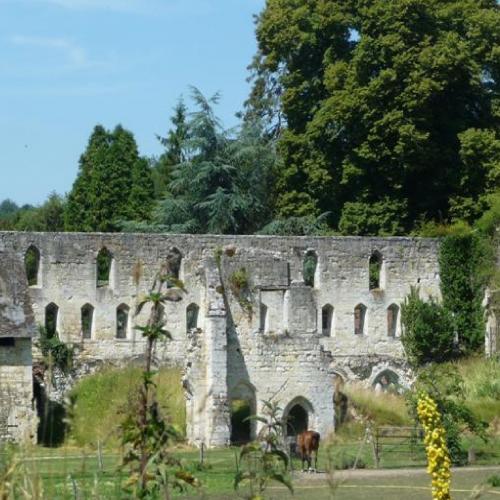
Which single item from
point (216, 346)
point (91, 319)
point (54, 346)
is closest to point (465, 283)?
point (216, 346)

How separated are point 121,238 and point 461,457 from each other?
14.7 m

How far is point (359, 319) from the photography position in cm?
4709

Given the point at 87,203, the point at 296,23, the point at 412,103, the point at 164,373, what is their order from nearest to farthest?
the point at 164,373 < the point at 412,103 < the point at 296,23 < the point at 87,203

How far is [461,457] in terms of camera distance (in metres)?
33.1

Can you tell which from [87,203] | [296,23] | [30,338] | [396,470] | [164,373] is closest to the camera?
[396,470]

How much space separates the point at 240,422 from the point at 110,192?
28.7 m

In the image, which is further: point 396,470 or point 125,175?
point 125,175

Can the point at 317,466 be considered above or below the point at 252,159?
below

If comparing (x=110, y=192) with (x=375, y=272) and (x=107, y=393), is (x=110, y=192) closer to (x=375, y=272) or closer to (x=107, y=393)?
(x=375, y=272)

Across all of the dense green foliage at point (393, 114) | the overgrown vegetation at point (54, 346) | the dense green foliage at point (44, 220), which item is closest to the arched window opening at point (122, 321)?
the overgrown vegetation at point (54, 346)

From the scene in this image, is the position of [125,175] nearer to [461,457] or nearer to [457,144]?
[457,144]

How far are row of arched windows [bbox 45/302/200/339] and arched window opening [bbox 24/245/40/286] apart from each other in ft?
3.31

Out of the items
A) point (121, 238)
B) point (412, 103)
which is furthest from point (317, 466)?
point (412, 103)

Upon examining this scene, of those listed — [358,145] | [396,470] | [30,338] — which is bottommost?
[396,470]
